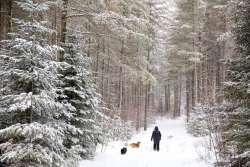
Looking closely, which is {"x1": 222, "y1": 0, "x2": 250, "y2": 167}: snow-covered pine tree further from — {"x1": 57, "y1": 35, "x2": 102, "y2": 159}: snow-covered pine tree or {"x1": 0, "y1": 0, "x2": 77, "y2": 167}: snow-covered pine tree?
{"x1": 57, "y1": 35, "x2": 102, "y2": 159}: snow-covered pine tree

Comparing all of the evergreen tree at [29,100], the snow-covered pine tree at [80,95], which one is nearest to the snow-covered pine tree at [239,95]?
the evergreen tree at [29,100]

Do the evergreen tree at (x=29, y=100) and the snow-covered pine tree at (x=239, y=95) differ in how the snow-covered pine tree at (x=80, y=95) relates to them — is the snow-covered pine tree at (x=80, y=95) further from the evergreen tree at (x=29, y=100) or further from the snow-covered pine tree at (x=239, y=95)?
the snow-covered pine tree at (x=239, y=95)

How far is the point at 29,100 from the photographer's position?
25.1 feet

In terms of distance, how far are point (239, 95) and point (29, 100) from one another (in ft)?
19.6

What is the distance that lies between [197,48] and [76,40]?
18103mm

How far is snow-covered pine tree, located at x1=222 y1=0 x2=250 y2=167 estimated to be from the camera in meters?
9.05

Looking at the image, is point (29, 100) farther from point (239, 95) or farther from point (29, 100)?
point (239, 95)

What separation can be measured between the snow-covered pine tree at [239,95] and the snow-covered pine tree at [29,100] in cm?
484

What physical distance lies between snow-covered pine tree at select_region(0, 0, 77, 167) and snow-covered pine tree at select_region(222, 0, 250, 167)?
484 cm

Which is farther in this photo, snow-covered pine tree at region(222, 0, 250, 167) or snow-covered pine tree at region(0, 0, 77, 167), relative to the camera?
snow-covered pine tree at region(222, 0, 250, 167)

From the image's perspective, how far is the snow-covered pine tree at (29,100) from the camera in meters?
7.65

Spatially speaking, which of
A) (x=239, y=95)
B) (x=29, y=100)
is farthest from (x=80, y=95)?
(x=239, y=95)

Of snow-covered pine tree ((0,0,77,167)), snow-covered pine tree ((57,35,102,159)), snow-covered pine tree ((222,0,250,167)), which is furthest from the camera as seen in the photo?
snow-covered pine tree ((57,35,102,159))

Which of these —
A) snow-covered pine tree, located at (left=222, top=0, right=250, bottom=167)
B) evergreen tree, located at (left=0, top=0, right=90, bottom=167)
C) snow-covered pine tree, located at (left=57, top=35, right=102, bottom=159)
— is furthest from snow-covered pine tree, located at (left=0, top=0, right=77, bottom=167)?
snow-covered pine tree, located at (left=222, top=0, right=250, bottom=167)
